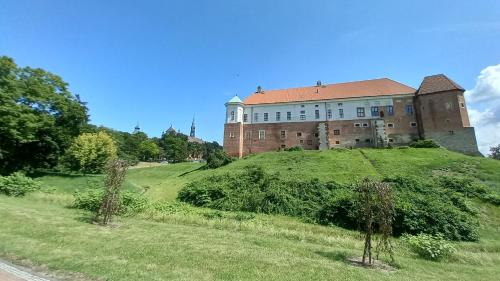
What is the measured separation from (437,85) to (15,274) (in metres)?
53.3

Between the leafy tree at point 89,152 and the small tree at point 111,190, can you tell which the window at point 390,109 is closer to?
the leafy tree at point 89,152

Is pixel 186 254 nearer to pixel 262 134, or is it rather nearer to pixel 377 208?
pixel 377 208

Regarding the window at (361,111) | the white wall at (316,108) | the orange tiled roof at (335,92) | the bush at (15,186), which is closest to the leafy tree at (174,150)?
the orange tiled roof at (335,92)

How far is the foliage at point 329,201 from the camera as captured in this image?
1830 cm

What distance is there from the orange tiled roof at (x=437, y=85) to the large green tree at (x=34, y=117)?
49688 mm

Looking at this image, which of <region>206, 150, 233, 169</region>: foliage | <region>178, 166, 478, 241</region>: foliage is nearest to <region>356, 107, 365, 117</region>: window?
<region>206, 150, 233, 169</region>: foliage

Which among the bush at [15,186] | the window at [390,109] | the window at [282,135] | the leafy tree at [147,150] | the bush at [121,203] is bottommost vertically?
the bush at [121,203]

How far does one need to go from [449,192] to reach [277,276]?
22750mm

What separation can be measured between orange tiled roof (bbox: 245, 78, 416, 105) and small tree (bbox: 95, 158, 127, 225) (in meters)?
46.0

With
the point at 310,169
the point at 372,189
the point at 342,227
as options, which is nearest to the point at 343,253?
the point at 372,189

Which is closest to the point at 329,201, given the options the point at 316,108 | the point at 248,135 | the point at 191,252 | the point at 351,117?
the point at 191,252

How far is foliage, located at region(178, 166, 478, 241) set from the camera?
18.3 meters

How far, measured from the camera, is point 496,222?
20.5 metres

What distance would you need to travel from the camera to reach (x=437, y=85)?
46938 mm
